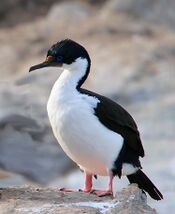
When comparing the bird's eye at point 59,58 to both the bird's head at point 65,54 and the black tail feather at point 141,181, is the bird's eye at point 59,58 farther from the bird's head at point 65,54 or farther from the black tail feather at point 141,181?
the black tail feather at point 141,181

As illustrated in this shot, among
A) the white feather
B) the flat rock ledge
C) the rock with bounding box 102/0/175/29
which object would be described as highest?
the rock with bounding box 102/0/175/29

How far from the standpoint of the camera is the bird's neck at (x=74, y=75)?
6.38 m

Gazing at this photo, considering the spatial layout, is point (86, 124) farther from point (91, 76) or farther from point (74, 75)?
point (91, 76)

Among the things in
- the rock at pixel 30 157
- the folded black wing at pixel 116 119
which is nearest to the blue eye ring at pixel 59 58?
the folded black wing at pixel 116 119

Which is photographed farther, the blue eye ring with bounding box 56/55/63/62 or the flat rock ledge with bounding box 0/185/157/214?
the blue eye ring with bounding box 56/55/63/62

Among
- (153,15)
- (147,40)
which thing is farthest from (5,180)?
(153,15)

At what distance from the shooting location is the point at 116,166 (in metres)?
6.45

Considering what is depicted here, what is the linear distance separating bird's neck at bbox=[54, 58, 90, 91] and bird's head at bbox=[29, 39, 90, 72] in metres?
0.02

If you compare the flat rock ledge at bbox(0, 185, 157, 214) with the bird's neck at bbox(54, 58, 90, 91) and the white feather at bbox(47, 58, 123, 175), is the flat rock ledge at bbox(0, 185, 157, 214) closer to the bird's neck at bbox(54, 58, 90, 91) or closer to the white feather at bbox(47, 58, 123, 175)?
the white feather at bbox(47, 58, 123, 175)

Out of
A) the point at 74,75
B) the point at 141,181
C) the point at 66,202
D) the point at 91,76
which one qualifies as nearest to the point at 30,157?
the point at 91,76

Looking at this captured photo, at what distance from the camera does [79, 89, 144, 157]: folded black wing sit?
21.0 feet

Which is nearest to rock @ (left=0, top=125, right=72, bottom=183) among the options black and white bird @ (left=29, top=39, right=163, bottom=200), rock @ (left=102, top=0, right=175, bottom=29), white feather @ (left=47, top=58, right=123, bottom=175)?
rock @ (left=102, top=0, right=175, bottom=29)

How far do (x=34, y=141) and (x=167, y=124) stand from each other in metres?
1.42

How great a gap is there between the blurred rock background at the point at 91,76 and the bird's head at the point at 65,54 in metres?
4.25
